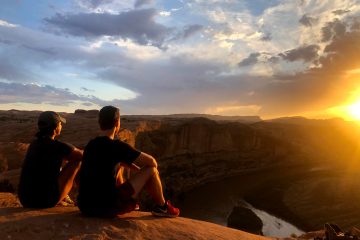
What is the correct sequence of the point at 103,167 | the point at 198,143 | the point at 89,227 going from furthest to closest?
the point at 198,143
the point at 103,167
the point at 89,227

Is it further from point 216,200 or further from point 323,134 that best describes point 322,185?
point 323,134

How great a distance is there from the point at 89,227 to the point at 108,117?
1.81 metres

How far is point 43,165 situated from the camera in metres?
7.22

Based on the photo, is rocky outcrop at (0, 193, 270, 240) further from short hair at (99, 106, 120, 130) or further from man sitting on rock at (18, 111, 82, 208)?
short hair at (99, 106, 120, 130)

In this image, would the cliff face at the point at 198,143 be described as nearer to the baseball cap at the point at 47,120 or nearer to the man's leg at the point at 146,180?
the baseball cap at the point at 47,120

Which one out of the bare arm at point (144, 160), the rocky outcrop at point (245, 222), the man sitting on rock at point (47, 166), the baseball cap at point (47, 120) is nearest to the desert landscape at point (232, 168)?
the rocky outcrop at point (245, 222)

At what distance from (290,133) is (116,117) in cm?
9341

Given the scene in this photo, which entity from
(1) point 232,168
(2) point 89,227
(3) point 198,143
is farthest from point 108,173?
(1) point 232,168

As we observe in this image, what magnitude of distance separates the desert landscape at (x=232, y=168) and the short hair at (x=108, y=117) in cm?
1291

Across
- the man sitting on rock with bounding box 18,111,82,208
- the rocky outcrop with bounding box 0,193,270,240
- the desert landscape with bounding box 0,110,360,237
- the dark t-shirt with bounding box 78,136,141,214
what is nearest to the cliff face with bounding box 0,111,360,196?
the desert landscape with bounding box 0,110,360,237

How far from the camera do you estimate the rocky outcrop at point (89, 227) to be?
20.8ft

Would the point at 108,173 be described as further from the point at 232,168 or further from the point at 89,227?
the point at 232,168

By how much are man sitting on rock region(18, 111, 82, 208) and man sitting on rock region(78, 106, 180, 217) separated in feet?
2.04

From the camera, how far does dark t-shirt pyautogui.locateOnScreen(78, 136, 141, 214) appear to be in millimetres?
6707
